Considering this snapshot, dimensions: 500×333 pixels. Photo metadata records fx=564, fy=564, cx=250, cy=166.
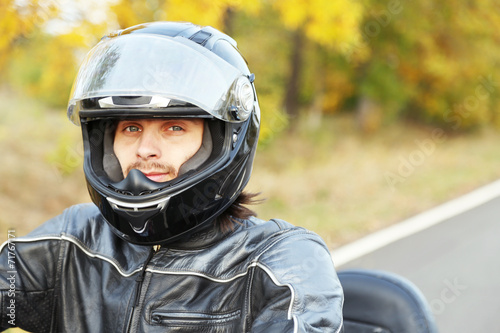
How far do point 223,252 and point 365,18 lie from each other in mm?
11800

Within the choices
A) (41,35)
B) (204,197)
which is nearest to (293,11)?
(41,35)

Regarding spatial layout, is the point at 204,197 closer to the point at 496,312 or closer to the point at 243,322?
the point at 243,322

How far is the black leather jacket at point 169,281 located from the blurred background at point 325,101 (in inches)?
62.8

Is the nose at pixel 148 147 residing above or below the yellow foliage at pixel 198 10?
below

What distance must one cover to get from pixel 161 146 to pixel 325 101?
14.7 meters

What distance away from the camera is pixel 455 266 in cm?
510

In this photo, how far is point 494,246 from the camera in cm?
570

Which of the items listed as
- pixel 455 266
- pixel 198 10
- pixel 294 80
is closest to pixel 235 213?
pixel 198 10

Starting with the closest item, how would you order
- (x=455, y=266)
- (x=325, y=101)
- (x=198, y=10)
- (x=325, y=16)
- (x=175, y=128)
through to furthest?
(x=175, y=128), (x=198, y=10), (x=455, y=266), (x=325, y=16), (x=325, y=101)

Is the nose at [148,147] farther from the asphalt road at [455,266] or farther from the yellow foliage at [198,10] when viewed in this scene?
the asphalt road at [455,266]

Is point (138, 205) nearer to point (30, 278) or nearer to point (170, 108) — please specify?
point (170, 108)

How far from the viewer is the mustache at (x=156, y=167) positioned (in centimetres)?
156

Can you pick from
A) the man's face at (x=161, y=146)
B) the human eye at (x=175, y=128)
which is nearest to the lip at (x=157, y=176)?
the man's face at (x=161, y=146)

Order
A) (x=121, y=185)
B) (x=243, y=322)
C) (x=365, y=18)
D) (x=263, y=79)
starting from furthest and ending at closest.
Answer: (x=263, y=79) → (x=365, y=18) → (x=121, y=185) → (x=243, y=322)
